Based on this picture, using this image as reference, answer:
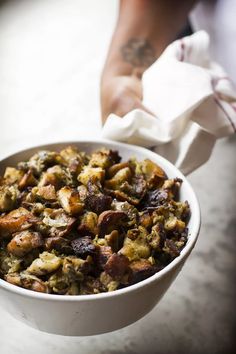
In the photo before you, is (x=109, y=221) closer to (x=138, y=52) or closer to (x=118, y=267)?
(x=118, y=267)

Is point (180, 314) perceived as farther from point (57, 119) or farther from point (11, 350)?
point (57, 119)

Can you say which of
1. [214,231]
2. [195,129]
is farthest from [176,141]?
[214,231]

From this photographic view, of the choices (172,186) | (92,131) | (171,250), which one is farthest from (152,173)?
(92,131)

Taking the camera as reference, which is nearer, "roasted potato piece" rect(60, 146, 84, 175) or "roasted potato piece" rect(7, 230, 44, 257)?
"roasted potato piece" rect(7, 230, 44, 257)

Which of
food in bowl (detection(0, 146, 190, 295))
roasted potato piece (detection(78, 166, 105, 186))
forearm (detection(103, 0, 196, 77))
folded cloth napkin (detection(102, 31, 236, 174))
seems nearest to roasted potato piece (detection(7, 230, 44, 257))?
food in bowl (detection(0, 146, 190, 295))

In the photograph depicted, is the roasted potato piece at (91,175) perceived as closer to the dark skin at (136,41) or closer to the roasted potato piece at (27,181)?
the roasted potato piece at (27,181)

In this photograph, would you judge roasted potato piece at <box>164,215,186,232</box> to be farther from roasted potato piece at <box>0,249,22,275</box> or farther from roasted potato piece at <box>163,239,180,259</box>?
roasted potato piece at <box>0,249,22,275</box>

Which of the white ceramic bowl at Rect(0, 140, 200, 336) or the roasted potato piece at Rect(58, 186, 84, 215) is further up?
the roasted potato piece at Rect(58, 186, 84, 215)
